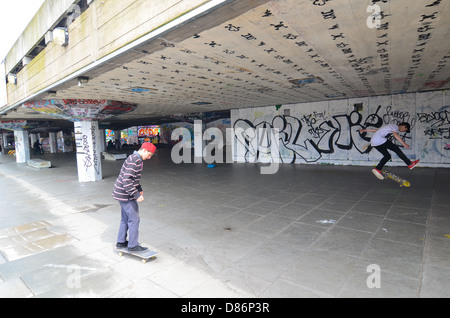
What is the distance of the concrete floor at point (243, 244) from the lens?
3293 mm

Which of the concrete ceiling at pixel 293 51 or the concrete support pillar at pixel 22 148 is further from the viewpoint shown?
the concrete support pillar at pixel 22 148

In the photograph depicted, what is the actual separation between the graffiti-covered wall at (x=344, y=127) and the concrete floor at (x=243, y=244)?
13.7 feet

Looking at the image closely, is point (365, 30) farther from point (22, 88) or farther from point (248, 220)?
point (22, 88)

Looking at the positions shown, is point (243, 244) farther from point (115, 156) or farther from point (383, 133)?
point (115, 156)

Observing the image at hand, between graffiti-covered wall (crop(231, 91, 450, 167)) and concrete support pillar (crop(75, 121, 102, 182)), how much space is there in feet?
29.8

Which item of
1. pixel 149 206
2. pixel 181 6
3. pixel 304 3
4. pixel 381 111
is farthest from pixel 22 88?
pixel 381 111

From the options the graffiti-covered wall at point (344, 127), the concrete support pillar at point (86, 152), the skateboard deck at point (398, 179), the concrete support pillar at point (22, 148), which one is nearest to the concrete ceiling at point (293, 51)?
the graffiti-covered wall at point (344, 127)

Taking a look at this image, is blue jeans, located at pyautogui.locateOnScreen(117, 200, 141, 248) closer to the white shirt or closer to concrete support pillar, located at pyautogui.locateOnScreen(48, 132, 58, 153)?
the white shirt

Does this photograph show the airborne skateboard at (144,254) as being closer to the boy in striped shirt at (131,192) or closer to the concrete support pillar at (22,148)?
the boy in striped shirt at (131,192)

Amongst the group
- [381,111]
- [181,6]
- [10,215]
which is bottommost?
[10,215]

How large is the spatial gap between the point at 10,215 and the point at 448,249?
1007 cm

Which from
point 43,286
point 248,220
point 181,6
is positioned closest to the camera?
point 43,286

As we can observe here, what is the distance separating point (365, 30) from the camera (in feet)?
14.5
